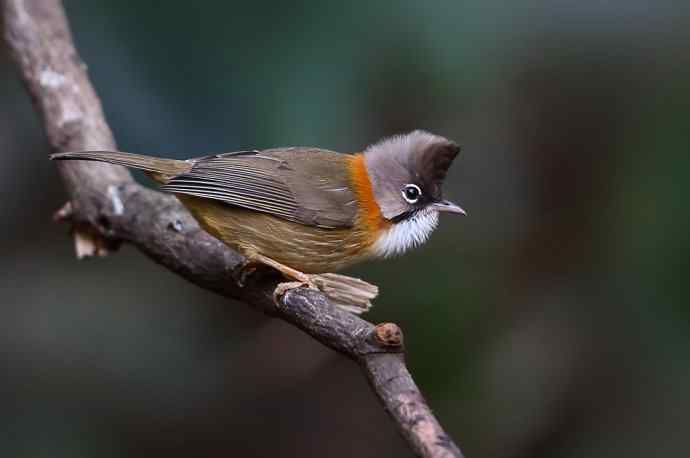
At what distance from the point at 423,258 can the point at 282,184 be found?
1.45 metres

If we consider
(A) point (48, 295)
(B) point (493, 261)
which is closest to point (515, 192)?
(B) point (493, 261)

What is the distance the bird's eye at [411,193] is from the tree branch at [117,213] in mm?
650

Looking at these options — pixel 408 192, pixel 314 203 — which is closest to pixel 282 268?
pixel 314 203

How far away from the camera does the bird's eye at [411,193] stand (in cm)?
365

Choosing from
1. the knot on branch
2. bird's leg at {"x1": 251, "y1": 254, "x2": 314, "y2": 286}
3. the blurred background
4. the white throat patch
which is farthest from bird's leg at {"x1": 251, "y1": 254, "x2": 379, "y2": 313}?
the blurred background

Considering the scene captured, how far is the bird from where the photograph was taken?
3537mm

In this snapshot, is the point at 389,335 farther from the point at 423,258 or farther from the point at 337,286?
the point at 423,258

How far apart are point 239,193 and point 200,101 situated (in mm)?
1538

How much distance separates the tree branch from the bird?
0.18 meters

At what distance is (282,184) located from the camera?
3691 millimetres

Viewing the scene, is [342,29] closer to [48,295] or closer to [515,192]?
[515,192]

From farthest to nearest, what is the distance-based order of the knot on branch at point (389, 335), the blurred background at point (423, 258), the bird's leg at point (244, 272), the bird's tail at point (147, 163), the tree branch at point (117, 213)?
the blurred background at point (423, 258) < the bird's leg at point (244, 272) < the bird's tail at point (147, 163) < the tree branch at point (117, 213) < the knot on branch at point (389, 335)

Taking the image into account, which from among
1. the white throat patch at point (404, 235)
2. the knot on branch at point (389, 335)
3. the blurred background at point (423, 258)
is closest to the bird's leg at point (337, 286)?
the white throat patch at point (404, 235)

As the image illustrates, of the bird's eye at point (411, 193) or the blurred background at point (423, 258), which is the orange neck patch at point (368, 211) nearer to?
the bird's eye at point (411, 193)
